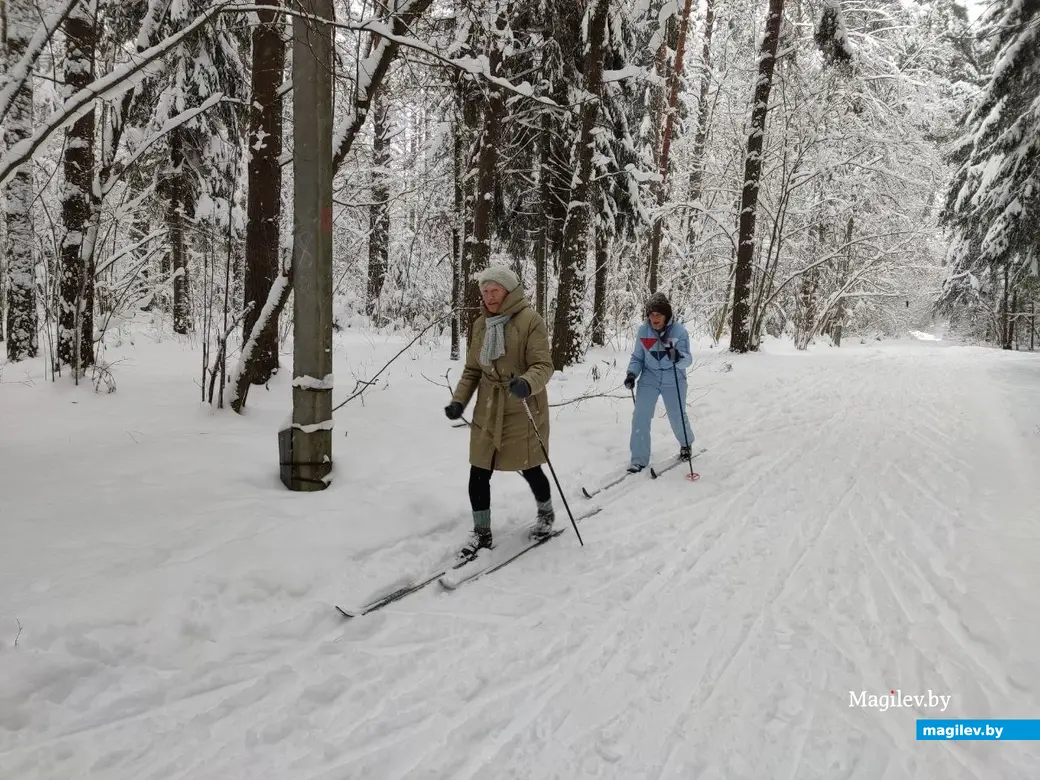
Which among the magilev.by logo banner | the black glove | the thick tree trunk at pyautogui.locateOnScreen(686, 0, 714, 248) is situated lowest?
the magilev.by logo banner

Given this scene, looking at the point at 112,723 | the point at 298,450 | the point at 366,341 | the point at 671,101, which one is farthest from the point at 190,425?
the point at 671,101

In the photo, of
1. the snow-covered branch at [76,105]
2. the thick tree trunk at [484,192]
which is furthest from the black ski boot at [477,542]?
the thick tree trunk at [484,192]

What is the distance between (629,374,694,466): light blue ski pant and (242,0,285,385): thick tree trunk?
4174 millimetres

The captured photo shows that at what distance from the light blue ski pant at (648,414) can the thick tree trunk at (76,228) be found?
593 centimetres

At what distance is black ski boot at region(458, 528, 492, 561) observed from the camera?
13.6 ft

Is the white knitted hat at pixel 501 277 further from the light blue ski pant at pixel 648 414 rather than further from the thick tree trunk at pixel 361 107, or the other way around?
the light blue ski pant at pixel 648 414

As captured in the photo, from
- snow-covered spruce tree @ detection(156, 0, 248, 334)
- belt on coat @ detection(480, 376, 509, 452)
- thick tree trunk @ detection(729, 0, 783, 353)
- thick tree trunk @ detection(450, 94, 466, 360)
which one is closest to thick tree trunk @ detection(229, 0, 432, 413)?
belt on coat @ detection(480, 376, 509, 452)

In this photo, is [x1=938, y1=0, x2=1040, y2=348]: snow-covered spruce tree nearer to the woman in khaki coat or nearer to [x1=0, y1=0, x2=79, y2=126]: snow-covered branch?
the woman in khaki coat

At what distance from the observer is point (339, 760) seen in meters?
2.31

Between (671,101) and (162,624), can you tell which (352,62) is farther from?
(671,101)

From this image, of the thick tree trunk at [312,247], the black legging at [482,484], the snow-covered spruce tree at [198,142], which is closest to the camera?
the thick tree trunk at [312,247]

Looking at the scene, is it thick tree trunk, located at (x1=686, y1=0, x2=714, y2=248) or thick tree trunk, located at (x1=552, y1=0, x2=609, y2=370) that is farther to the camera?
thick tree trunk, located at (x1=686, y1=0, x2=714, y2=248)

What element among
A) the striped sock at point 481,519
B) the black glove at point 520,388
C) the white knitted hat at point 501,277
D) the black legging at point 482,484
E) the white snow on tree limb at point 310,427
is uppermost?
the white knitted hat at point 501,277

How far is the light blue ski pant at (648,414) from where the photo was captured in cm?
620
